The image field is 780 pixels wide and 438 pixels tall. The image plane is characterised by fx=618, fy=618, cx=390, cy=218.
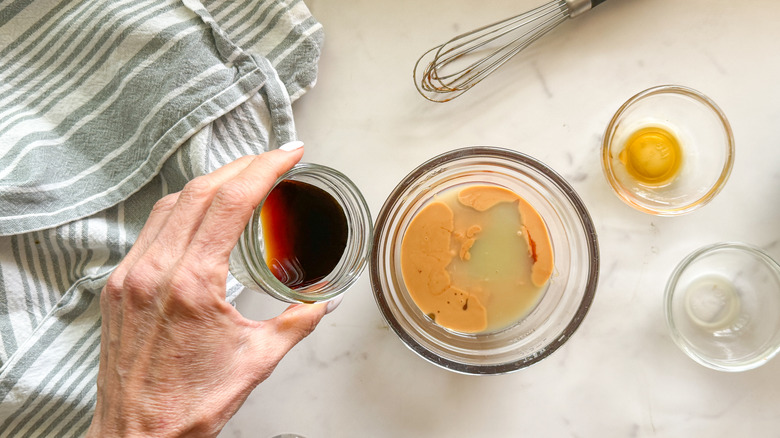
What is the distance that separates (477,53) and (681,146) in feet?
1.14

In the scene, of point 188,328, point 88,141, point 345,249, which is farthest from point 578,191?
point 88,141

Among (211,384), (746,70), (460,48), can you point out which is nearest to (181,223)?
(211,384)

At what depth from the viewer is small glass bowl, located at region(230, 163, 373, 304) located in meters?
0.71

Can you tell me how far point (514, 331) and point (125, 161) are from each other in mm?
629

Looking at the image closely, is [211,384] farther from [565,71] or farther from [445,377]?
[565,71]

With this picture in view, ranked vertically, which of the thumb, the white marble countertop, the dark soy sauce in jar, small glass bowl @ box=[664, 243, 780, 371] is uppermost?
the dark soy sauce in jar

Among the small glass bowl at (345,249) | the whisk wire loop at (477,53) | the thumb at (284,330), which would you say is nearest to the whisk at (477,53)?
the whisk wire loop at (477,53)

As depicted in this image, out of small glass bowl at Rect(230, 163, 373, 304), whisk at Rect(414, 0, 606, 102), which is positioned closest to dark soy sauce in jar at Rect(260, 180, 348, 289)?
small glass bowl at Rect(230, 163, 373, 304)

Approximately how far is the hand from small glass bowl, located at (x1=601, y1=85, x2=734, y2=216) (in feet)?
1.71

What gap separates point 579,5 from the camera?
3.00 feet

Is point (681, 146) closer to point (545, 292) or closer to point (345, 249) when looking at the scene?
point (545, 292)

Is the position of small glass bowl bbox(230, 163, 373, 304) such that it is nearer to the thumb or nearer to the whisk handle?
the thumb

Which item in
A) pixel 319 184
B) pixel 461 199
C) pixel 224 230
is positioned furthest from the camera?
pixel 461 199

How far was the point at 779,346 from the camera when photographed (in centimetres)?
92
